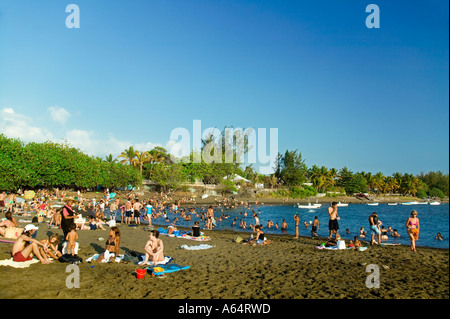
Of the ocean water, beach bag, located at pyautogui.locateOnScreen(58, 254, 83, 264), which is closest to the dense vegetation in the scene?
the ocean water

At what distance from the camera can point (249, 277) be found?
9.16 metres

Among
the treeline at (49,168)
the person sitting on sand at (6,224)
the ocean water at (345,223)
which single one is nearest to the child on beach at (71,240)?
the person sitting on sand at (6,224)

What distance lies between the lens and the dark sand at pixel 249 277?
7332mm

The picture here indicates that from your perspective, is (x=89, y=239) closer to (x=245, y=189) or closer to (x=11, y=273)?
(x=11, y=273)

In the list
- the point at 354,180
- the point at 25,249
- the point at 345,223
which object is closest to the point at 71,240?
the point at 25,249

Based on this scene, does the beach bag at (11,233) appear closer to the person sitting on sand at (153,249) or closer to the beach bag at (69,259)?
the beach bag at (69,259)

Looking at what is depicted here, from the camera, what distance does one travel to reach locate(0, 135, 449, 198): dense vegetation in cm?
4047

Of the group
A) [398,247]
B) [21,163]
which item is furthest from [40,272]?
[21,163]

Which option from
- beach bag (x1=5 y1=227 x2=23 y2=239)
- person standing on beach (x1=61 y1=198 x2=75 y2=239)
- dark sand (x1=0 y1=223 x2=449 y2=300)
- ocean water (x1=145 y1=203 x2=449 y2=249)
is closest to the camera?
dark sand (x1=0 y1=223 x2=449 y2=300)

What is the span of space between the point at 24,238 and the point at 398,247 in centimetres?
1640

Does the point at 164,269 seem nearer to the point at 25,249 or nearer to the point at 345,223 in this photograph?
the point at 25,249

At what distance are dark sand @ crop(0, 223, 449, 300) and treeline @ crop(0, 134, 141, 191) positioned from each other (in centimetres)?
3222

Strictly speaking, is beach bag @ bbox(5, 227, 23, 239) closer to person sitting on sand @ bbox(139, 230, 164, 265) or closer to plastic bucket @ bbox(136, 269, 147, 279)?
person sitting on sand @ bbox(139, 230, 164, 265)

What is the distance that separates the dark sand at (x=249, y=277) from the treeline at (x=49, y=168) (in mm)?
32219
